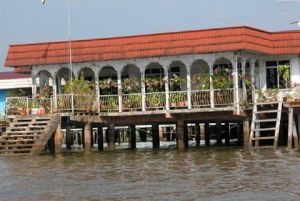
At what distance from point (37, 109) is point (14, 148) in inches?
97.1

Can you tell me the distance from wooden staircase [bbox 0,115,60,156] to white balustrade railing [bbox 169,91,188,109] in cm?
487

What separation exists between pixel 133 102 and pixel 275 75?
21.8ft

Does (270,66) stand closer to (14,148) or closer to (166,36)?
(166,36)

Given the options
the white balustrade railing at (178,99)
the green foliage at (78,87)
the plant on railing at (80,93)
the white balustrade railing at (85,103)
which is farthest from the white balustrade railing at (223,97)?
the green foliage at (78,87)

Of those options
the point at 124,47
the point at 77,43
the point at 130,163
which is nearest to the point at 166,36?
the point at 124,47

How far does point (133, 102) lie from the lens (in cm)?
3081

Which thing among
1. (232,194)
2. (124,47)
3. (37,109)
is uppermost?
(124,47)

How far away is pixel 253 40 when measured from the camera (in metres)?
29.9

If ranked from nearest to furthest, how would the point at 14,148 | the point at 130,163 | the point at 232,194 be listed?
the point at 232,194, the point at 130,163, the point at 14,148

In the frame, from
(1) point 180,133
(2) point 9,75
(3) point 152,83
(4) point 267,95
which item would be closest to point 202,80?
(3) point 152,83

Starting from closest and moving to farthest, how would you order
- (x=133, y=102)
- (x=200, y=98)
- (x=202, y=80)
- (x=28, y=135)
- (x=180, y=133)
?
1. (x=28, y=135)
2. (x=200, y=98)
3. (x=202, y=80)
4. (x=180, y=133)
5. (x=133, y=102)

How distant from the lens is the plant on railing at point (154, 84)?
1210 inches

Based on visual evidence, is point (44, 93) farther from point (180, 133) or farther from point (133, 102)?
point (180, 133)

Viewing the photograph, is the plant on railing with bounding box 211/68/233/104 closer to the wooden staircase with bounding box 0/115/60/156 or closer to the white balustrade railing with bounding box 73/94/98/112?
the white balustrade railing with bounding box 73/94/98/112
